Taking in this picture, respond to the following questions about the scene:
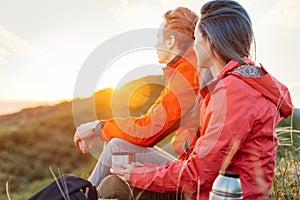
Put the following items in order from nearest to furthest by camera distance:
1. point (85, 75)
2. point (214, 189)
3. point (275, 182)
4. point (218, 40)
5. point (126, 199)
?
point (214, 189) < point (218, 40) < point (126, 199) < point (275, 182) < point (85, 75)

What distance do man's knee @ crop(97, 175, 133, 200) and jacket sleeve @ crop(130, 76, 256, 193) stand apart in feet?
1.10

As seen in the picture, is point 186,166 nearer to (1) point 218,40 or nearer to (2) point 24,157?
(1) point 218,40

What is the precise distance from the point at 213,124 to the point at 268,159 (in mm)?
237

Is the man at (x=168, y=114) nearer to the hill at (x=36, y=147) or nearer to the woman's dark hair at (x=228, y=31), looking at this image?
the woman's dark hair at (x=228, y=31)

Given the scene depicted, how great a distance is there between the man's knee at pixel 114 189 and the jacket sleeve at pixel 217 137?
0.33m

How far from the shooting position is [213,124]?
1354mm

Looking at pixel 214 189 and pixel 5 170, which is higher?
pixel 214 189

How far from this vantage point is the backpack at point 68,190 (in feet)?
5.03

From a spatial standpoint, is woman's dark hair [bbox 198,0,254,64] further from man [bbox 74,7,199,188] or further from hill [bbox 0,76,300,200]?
hill [bbox 0,76,300,200]

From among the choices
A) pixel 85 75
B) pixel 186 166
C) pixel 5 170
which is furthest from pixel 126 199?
pixel 5 170

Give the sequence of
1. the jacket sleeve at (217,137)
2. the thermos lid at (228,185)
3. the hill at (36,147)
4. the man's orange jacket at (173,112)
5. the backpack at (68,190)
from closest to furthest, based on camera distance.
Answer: the thermos lid at (228,185) → the jacket sleeve at (217,137) → the backpack at (68,190) → the man's orange jacket at (173,112) → the hill at (36,147)

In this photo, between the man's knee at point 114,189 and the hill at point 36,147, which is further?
the hill at point 36,147

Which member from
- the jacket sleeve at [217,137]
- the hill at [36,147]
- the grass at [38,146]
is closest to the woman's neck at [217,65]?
the jacket sleeve at [217,137]

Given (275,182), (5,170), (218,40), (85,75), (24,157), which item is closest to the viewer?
(218,40)
